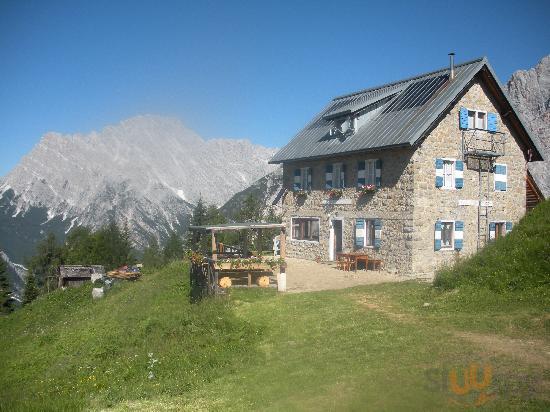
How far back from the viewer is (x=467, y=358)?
26.8 feet

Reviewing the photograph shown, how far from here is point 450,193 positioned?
22500 millimetres

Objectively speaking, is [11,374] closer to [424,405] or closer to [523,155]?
[424,405]

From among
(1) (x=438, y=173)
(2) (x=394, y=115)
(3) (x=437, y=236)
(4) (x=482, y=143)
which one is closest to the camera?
(3) (x=437, y=236)

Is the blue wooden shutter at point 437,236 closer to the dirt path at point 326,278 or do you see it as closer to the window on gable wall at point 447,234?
the window on gable wall at point 447,234

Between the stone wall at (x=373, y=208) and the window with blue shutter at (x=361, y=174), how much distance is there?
12.8 inches

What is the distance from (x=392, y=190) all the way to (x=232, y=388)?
51.6 ft

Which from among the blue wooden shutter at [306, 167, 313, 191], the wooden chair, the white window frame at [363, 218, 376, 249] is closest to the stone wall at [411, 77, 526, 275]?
the white window frame at [363, 218, 376, 249]

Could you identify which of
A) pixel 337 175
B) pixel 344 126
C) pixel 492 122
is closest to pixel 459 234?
pixel 492 122

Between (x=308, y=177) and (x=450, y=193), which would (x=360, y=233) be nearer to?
(x=450, y=193)

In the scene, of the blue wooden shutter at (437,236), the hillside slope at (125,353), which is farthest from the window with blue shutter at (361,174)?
the hillside slope at (125,353)

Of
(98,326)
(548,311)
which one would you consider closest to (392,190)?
(548,311)

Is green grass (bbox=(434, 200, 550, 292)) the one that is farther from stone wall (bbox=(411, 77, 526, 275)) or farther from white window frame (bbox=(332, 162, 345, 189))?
white window frame (bbox=(332, 162, 345, 189))

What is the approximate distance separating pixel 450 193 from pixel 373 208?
3702mm

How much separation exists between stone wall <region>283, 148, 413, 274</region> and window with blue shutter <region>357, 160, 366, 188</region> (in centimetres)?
33
